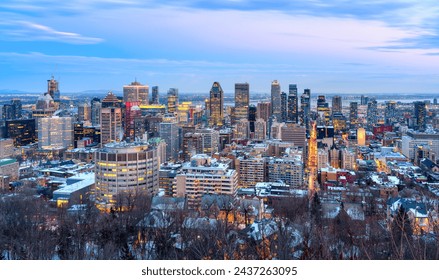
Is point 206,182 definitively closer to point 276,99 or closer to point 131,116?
point 131,116

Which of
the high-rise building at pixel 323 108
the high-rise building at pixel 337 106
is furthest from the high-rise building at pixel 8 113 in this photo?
the high-rise building at pixel 337 106

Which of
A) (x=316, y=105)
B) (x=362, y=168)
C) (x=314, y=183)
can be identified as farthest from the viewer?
(x=316, y=105)

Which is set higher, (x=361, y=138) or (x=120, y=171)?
(x=120, y=171)

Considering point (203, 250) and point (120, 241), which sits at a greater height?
point (203, 250)

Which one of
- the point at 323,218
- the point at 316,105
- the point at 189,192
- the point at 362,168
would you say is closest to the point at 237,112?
the point at 316,105

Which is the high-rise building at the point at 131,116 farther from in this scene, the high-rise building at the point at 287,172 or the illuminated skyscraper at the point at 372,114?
the illuminated skyscraper at the point at 372,114

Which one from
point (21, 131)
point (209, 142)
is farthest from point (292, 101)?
point (21, 131)
